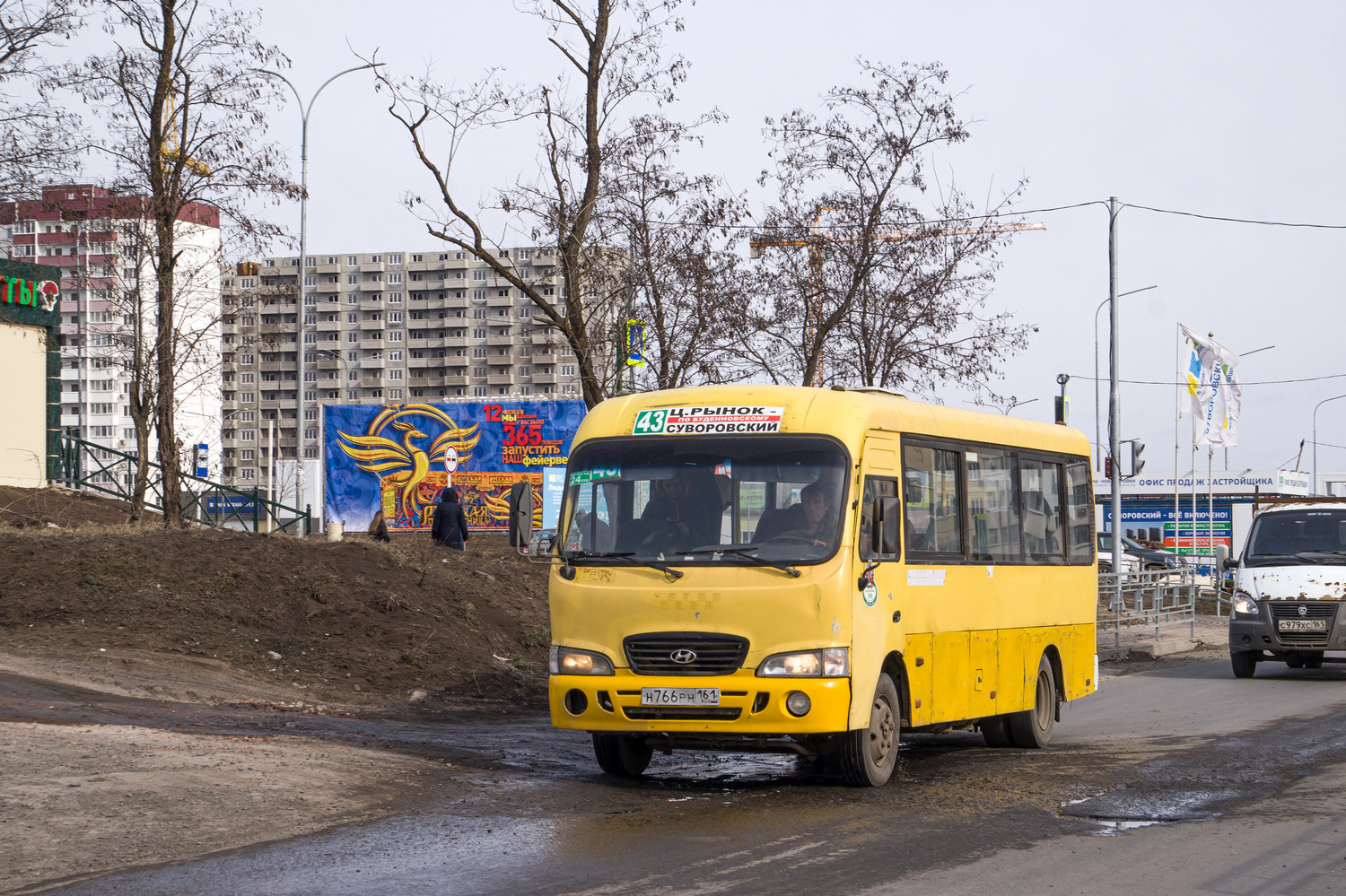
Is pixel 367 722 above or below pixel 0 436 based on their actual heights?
below

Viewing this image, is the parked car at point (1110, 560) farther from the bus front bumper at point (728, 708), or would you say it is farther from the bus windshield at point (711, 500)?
the bus front bumper at point (728, 708)

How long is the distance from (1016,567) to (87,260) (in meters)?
19.3

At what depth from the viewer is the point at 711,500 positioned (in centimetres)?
1005

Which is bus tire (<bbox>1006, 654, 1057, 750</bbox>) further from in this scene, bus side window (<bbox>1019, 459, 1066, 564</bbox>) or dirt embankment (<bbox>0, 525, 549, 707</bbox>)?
dirt embankment (<bbox>0, 525, 549, 707</bbox>)

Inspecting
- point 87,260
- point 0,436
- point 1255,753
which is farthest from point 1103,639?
point 0,436

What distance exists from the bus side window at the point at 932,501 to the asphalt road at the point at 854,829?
1788 millimetres

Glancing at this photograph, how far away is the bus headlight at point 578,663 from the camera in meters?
9.89

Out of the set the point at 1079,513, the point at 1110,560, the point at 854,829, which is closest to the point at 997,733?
the point at 1079,513

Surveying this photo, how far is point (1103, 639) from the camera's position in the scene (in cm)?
2514

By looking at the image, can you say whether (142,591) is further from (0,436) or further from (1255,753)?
(0,436)

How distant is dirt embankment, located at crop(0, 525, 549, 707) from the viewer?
15.3 meters

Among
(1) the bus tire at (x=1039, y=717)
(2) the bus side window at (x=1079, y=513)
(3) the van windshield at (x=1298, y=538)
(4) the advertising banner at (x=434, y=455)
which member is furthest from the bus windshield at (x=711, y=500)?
(4) the advertising banner at (x=434, y=455)

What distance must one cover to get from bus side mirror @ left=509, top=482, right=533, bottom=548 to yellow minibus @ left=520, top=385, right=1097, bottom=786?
28cm

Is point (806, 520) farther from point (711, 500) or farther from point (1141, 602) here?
point (1141, 602)
